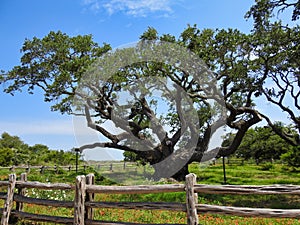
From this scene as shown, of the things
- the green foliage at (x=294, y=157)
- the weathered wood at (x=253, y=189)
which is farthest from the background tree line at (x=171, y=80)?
the weathered wood at (x=253, y=189)

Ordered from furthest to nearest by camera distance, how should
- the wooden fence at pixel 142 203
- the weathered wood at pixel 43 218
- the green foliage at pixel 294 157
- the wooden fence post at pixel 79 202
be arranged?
the green foliage at pixel 294 157 < the weathered wood at pixel 43 218 < the wooden fence post at pixel 79 202 < the wooden fence at pixel 142 203

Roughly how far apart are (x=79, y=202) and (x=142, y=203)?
4.41 ft

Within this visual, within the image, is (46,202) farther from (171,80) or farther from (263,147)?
(263,147)

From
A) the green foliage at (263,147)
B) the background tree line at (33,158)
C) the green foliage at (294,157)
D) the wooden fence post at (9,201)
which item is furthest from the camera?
the green foliage at (263,147)

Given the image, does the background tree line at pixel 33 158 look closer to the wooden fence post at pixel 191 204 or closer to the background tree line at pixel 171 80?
the background tree line at pixel 171 80

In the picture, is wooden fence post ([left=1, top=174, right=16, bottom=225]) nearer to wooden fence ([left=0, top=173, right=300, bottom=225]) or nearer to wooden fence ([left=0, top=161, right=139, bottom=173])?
wooden fence ([left=0, top=173, right=300, bottom=225])

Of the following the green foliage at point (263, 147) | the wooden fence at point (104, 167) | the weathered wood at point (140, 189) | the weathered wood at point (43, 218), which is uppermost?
the green foliage at point (263, 147)

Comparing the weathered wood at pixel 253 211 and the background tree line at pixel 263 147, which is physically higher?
the background tree line at pixel 263 147

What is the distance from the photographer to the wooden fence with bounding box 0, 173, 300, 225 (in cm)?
520

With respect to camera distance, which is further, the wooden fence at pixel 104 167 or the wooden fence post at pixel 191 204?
the wooden fence at pixel 104 167

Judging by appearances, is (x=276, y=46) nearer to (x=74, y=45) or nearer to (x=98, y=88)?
(x=98, y=88)

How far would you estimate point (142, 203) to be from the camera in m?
5.84

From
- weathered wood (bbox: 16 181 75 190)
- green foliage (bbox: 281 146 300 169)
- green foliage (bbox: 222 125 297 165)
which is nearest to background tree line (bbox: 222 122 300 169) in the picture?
green foliage (bbox: 222 125 297 165)

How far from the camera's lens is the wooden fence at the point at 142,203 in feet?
17.1
